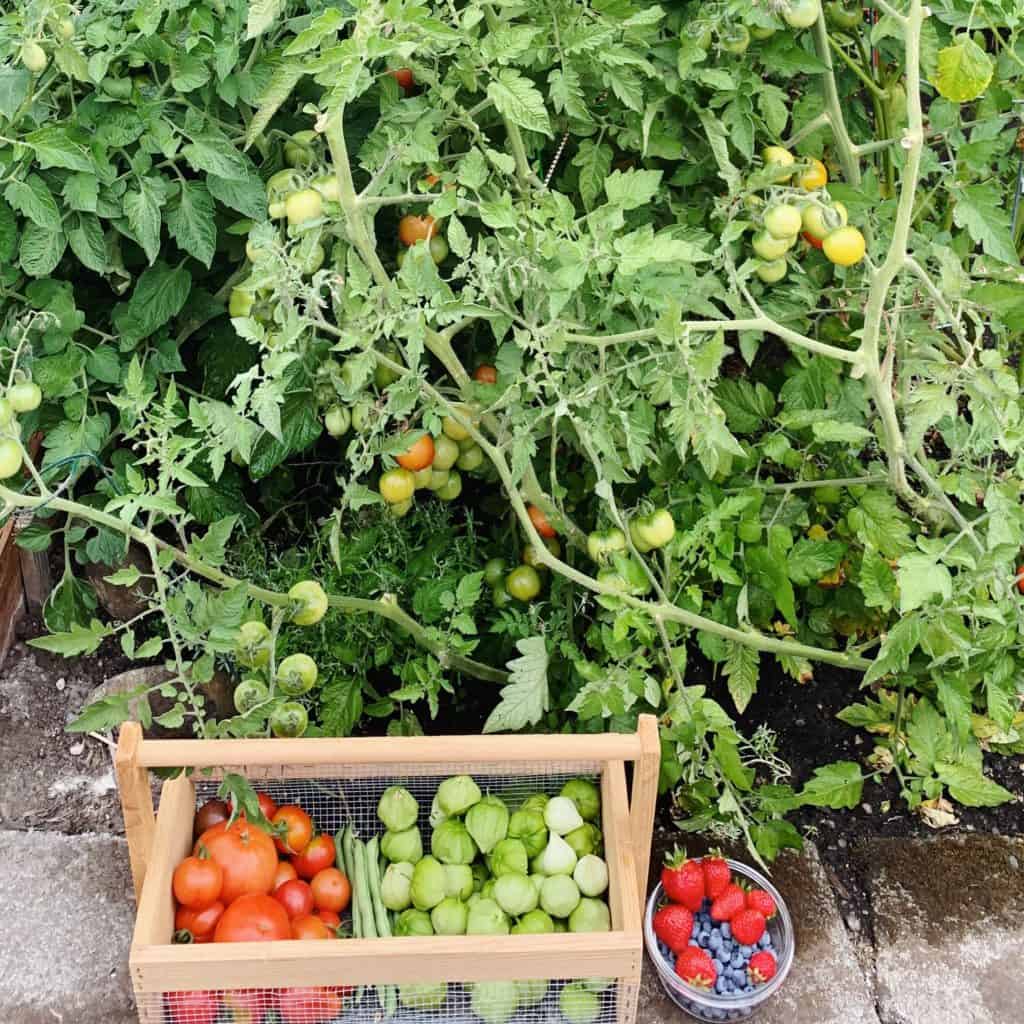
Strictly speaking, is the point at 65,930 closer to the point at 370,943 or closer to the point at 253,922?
the point at 253,922

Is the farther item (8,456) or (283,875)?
(283,875)

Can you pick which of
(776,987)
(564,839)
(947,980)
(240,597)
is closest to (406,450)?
(240,597)

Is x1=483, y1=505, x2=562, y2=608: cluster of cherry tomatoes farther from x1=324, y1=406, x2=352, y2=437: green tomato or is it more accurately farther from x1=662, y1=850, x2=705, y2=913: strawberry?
x1=662, y1=850, x2=705, y2=913: strawberry

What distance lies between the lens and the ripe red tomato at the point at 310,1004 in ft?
5.98

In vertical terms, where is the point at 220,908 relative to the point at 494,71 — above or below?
below

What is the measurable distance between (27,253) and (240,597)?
29.7 inches

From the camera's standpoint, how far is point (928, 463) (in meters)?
2.06

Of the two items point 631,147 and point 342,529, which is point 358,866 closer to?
point 342,529

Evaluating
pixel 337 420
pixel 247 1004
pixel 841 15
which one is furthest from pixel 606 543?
pixel 841 15

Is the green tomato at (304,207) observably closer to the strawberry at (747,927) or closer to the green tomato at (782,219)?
the green tomato at (782,219)

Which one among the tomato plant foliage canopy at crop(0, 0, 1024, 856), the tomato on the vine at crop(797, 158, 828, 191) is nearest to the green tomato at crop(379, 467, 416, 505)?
the tomato plant foliage canopy at crop(0, 0, 1024, 856)

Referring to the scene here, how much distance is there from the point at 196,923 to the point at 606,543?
89 cm

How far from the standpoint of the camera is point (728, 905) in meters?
2.06

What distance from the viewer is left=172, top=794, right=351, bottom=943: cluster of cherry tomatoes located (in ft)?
6.15
